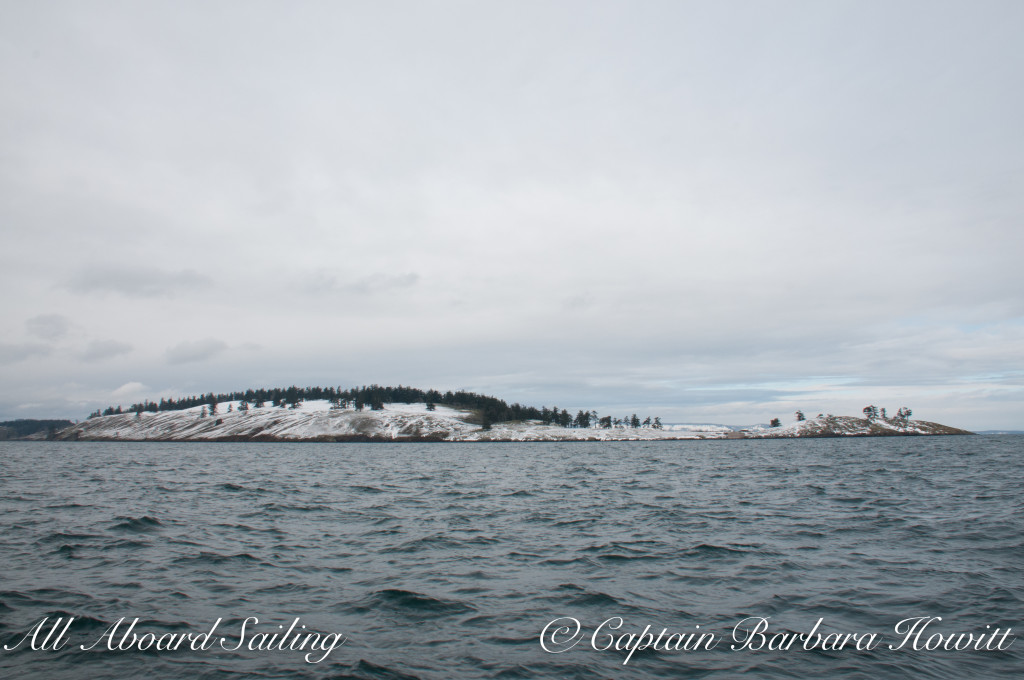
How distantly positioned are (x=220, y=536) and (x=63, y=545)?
5.71 metres

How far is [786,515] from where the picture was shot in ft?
102

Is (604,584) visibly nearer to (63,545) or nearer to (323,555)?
(323,555)

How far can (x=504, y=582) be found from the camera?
58.2 feet

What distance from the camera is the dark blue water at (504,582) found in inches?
463

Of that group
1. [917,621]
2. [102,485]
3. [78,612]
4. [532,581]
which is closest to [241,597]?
[78,612]

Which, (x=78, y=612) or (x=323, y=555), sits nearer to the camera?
(x=78, y=612)

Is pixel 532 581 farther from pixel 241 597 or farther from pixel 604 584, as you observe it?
pixel 241 597

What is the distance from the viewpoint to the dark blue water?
11766 millimetres

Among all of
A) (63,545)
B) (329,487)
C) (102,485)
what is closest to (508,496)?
(329,487)

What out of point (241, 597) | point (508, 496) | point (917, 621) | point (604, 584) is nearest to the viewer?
point (917, 621)

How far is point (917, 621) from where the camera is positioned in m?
14.2

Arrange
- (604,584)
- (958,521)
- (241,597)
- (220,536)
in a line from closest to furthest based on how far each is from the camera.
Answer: (241,597) → (604,584) → (220,536) → (958,521)

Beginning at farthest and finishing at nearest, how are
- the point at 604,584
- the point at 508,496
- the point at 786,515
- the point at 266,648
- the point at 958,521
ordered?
the point at 508,496 < the point at 786,515 < the point at 958,521 < the point at 604,584 < the point at 266,648

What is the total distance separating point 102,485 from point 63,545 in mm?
32047
